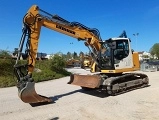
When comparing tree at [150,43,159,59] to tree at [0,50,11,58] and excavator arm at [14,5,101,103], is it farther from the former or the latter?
excavator arm at [14,5,101,103]

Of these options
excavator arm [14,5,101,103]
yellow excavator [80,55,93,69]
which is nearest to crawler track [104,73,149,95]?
yellow excavator [80,55,93,69]

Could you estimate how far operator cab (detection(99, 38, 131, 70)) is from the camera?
11.7m

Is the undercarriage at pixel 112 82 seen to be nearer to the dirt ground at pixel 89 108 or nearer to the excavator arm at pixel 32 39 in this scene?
the dirt ground at pixel 89 108

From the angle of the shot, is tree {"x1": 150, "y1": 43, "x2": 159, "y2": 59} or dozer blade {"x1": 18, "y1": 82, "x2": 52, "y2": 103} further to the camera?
tree {"x1": 150, "y1": 43, "x2": 159, "y2": 59}

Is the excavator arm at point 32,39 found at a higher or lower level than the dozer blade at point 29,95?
higher

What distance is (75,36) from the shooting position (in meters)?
11.4

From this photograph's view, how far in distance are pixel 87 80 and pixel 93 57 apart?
1.45 meters

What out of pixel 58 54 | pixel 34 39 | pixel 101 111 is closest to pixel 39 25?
pixel 34 39

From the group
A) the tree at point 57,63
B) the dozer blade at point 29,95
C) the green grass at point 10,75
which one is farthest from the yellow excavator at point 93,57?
the tree at point 57,63

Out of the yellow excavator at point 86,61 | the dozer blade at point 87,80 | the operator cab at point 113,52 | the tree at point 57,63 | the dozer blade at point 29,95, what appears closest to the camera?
the dozer blade at point 29,95

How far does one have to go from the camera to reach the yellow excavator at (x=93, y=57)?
9.28 meters

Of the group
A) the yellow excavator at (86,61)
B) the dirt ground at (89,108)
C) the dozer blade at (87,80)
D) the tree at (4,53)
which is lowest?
the dirt ground at (89,108)

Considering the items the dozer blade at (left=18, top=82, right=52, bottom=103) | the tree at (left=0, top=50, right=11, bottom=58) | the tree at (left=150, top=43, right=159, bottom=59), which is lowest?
the dozer blade at (left=18, top=82, right=52, bottom=103)

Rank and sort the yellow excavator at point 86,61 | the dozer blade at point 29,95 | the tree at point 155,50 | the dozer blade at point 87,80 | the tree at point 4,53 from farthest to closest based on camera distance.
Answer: the tree at point 155,50 < the tree at point 4,53 < the yellow excavator at point 86,61 < the dozer blade at point 87,80 < the dozer blade at point 29,95
